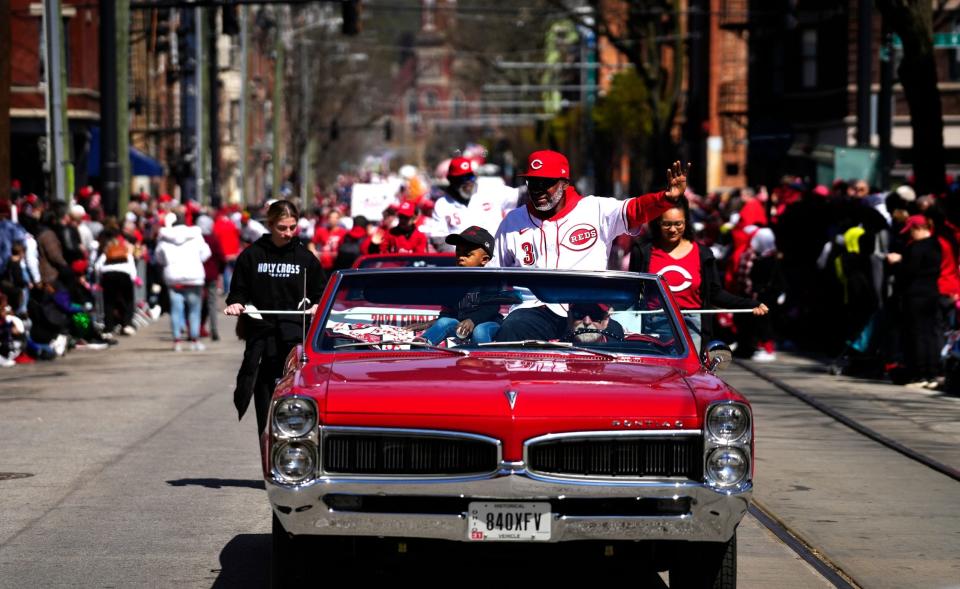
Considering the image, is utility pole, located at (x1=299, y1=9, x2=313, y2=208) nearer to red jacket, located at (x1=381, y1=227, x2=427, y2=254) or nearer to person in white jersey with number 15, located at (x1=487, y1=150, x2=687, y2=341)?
red jacket, located at (x1=381, y1=227, x2=427, y2=254)

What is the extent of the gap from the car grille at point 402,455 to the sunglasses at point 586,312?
1.36m

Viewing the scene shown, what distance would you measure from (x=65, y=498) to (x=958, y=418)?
7500 millimetres

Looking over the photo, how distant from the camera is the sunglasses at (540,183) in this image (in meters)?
8.93

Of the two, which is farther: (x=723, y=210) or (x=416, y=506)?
(x=723, y=210)

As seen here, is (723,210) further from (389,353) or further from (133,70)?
(133,70)

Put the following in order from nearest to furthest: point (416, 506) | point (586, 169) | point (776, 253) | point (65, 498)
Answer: point (416, 506)
point (65, 498)
point (776, 253)
point (586, 169)

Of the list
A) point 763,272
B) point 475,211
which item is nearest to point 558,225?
point 475,211

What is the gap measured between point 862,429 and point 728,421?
7.01 metres

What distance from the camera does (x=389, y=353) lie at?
7.29 meters

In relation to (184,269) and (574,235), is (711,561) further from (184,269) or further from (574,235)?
(184,269)

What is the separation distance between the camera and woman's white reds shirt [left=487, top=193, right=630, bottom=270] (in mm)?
9039

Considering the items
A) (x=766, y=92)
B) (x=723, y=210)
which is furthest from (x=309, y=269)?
(x=766, y=92)

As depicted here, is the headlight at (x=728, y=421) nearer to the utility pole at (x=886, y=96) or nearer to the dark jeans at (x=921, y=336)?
the dark jeans at (x=921, y=336)

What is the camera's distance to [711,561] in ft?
22.1
